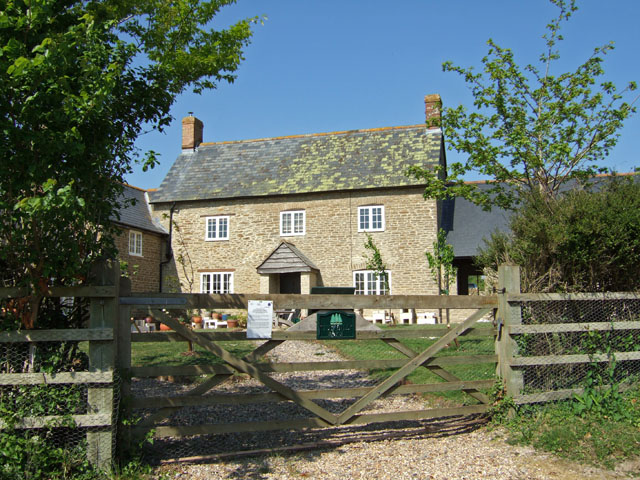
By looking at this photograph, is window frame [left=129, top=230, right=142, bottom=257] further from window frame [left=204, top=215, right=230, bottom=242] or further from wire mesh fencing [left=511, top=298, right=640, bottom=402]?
wire mesh fencing [left=511, top=298, right=640, bottom=402]

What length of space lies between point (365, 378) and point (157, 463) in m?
4.96

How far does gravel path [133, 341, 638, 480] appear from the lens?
4734 millimetres

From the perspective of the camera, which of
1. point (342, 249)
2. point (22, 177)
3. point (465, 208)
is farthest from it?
point (465, 208)

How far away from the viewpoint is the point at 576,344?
6301 mm

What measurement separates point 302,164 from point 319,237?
4015 mm

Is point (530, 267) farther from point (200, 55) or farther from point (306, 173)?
point (306, 173)

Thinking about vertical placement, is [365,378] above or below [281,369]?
below

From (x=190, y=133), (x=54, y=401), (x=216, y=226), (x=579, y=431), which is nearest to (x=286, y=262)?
(x=216, y=226)

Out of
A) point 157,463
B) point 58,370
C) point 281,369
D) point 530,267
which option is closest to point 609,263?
point 530,267

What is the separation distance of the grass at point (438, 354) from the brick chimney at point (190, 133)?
58.4 ft

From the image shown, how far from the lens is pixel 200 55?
26.3 feet

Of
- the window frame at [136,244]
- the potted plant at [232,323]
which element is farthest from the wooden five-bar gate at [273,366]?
the window frame at [136,244]

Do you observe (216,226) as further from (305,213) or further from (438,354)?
(438,354)

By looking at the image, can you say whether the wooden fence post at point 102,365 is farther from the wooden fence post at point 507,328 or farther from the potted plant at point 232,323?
the potted plant at point 232,323
